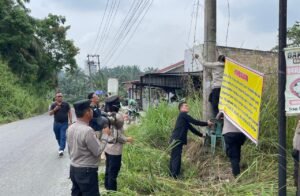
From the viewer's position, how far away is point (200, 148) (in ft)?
26.4

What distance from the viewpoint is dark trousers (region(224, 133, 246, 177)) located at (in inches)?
250

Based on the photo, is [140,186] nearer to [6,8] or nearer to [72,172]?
[72,172]

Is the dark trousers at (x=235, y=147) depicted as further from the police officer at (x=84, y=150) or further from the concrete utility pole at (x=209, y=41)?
the police officer at (x=84, y=150)

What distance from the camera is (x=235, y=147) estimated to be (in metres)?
6.43

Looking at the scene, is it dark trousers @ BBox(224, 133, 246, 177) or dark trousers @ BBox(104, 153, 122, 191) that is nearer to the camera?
dark trousers @ BBox(104, 153, 122, 191)

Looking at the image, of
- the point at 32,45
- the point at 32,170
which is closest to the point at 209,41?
the point at 32,170

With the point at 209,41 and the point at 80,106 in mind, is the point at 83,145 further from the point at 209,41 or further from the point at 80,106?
the point at 209,41

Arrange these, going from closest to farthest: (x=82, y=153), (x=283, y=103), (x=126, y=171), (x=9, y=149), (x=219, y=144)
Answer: (x=283, y=103) → (x=82, y=153) → (x=126, y=171) → (x=219, y=144) → (x=9, y=149)

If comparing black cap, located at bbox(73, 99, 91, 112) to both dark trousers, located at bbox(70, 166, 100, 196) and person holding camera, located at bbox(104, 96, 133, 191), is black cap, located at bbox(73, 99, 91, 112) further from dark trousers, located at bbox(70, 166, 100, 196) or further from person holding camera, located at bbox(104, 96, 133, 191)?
person holding camera, located at bbox(104, 96, 133, 191)

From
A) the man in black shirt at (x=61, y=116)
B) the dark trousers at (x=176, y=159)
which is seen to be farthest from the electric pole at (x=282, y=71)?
the man in black shirt at (x=61, y=116)

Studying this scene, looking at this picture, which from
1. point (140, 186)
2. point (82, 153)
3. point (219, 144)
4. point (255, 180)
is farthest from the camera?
point (219, 144)

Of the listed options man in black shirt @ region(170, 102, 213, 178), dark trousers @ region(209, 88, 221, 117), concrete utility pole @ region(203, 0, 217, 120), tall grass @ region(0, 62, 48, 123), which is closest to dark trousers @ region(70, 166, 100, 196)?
man in black shirt @ region(170, 102, 213, 178)

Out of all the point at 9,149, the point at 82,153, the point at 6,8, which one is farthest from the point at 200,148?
the point at 6,8

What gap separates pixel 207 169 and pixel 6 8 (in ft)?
96.0
